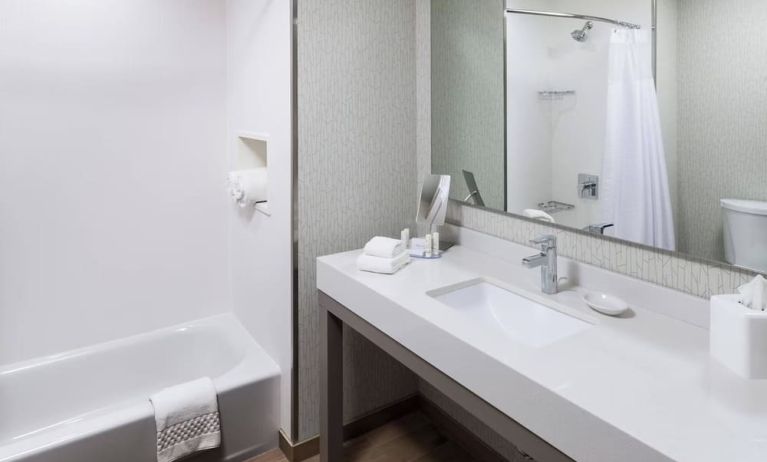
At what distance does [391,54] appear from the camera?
2041 mm

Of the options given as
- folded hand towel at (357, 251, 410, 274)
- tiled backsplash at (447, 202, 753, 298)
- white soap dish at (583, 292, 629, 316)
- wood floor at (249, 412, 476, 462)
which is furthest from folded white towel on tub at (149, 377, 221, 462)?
white soap dish at (583, 292, 629, 316)

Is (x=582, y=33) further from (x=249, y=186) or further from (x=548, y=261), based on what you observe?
(x=249, y=186)

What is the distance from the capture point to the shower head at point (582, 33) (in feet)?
4.85

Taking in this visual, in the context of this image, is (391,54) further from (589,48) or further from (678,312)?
(678,312)

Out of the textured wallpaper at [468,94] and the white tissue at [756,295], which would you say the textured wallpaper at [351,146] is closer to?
the textured wallpaper at [468,94]

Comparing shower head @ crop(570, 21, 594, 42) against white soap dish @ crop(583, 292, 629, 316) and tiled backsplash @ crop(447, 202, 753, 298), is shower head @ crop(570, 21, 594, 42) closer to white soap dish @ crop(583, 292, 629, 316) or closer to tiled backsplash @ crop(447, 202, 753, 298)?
tiled backsplash @ crop(447, 202, 753, 298)

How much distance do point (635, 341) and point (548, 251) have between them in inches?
15.6

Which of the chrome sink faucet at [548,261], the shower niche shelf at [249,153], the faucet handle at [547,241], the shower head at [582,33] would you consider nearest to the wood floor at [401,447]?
the chrome sink faucet at [548,261]

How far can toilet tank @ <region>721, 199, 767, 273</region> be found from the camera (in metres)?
1.15

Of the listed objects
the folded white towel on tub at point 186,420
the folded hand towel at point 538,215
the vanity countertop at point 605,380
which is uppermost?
the folded hand towel at point 538,215

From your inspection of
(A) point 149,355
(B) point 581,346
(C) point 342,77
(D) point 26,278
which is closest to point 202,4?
(C) point 342,77

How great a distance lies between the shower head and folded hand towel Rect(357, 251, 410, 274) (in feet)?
2.91

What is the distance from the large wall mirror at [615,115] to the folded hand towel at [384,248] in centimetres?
42

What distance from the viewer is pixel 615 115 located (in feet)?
4.73
